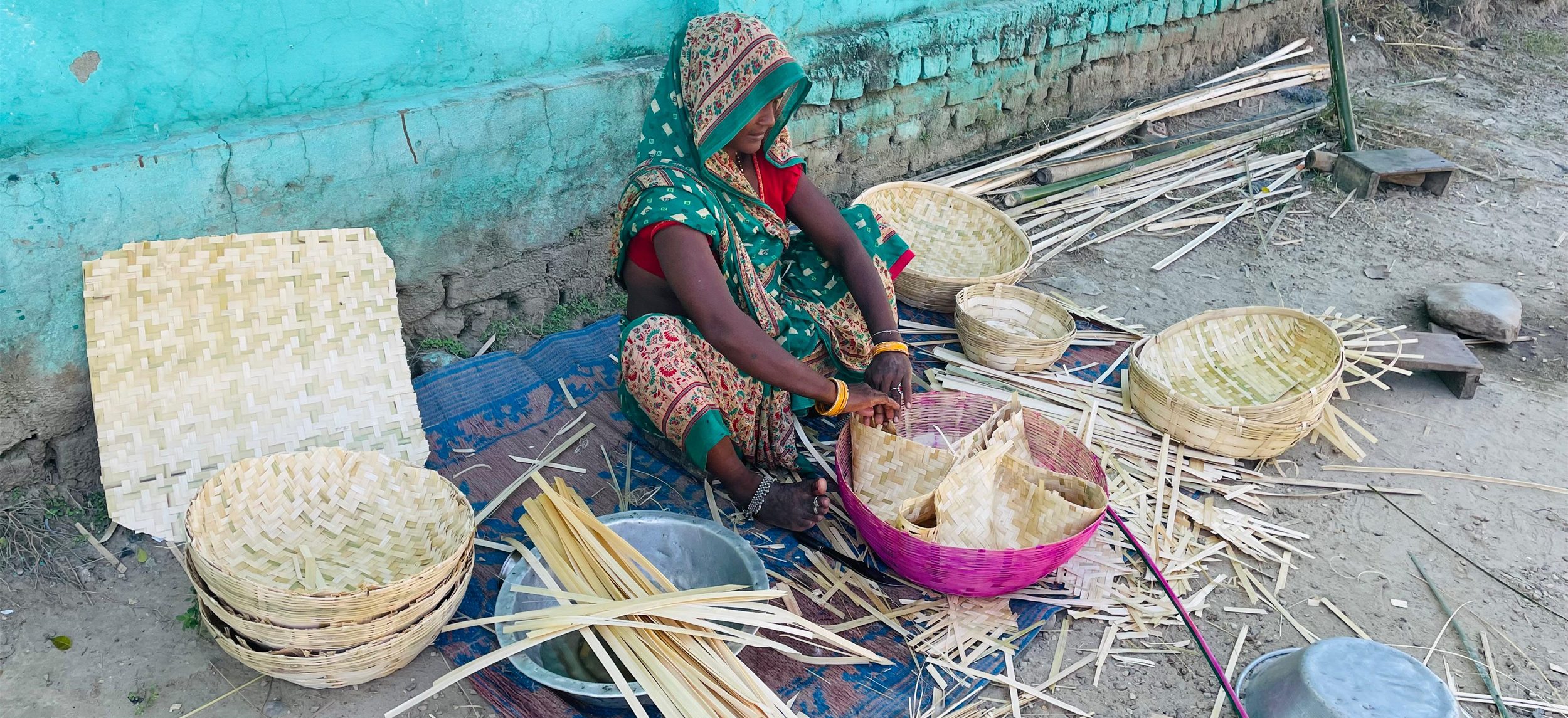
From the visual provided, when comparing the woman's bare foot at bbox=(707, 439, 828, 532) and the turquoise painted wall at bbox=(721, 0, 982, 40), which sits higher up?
the turquoise painted wall at bbox=(721, 0, 982, 40)

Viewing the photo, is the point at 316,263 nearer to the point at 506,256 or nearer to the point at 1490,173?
the point at 506,256

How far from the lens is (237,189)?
262 cm

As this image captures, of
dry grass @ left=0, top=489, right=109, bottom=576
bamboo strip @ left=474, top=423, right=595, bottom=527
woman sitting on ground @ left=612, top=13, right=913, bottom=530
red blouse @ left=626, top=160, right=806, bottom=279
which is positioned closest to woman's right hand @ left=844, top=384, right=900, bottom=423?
woman sitting on ground @ left=612, top=13, right=913, bottom=530

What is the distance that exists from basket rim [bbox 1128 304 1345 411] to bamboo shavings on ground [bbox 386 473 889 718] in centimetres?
133

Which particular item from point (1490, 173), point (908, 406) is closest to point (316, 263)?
point (908, 406)

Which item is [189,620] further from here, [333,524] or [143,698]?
[333,524]

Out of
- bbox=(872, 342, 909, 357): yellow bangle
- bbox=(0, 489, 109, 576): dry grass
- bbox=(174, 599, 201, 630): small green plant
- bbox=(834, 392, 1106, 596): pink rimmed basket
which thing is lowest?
bbox=(834, 392, 1106, 596): pink rimmed basket

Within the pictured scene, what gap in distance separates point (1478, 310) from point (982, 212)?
1770 mm

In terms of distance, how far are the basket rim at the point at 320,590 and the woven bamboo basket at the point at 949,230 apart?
1.91 metres

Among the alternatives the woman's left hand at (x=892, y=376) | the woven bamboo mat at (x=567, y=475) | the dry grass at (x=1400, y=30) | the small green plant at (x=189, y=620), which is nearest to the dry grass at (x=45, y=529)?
the small green plant at (x=189, y=620)

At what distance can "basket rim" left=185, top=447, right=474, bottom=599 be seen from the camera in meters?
1.83

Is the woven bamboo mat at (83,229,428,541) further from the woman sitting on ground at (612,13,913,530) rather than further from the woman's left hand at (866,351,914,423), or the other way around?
the woman's left hand at (866,351,914,423)

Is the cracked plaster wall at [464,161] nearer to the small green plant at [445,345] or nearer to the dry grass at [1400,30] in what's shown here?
the small green plant at [445,345]

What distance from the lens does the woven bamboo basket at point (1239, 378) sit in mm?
2885
